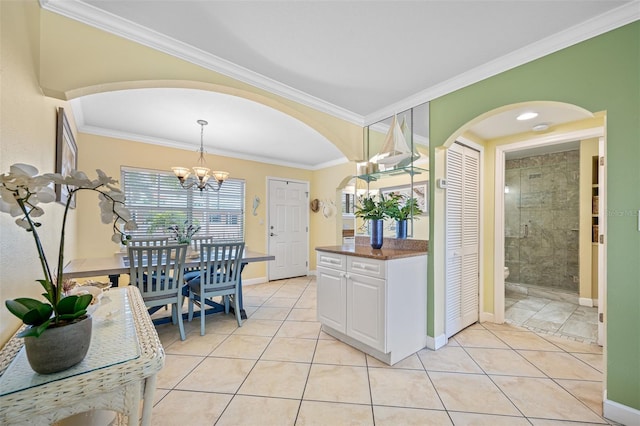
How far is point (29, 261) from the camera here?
131 cm

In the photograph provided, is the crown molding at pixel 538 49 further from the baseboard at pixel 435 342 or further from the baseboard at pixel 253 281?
the baseboard at pixel 253 281

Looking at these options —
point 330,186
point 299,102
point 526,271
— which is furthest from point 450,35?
point 526,271

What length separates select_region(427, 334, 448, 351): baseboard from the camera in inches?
92.2

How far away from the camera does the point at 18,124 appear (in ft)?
3.84

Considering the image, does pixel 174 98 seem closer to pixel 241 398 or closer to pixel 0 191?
pixel 0 191

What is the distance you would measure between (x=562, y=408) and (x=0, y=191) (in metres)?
2.86

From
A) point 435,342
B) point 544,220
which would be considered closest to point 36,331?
point 435,342

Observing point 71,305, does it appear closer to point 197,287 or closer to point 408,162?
point 197,287

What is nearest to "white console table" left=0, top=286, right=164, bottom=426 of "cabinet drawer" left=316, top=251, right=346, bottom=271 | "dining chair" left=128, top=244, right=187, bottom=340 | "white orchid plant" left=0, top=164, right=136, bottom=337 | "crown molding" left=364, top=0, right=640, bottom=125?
"white orchid plant" left=0, top=164, right=136, bottom=337

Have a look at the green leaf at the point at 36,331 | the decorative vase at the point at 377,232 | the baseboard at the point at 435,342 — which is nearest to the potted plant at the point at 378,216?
the decorative vase at the point at 377,232

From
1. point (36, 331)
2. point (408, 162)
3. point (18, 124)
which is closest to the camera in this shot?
point (36, 331)

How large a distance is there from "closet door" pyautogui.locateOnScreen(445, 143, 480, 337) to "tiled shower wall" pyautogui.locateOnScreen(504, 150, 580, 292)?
8.49 ft

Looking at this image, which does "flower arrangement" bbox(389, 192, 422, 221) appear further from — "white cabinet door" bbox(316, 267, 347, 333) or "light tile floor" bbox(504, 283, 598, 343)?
"light tile floor" bbox(504, 283, 598, 343)

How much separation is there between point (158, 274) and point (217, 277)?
0.56 metres
